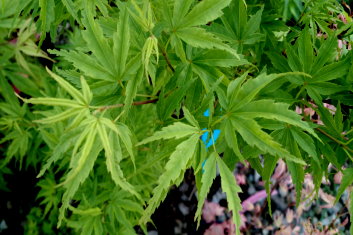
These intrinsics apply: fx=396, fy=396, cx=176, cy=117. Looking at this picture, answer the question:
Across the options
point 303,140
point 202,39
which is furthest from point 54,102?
point 303,140

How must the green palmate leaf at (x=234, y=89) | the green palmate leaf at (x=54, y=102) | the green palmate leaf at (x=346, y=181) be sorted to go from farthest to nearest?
the green palmate leaf at (x=346, y=181) → the green palmate leaf at (x=234, y=89) → the green palmate leaf at (x=54, y=102)

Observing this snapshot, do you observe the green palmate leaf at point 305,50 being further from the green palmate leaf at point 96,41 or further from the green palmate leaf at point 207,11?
the green palmate leaf at point 96,41

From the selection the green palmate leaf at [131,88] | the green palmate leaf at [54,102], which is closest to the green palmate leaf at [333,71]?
the green palmate leaf at [131,88]

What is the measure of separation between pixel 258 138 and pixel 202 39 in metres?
0.18

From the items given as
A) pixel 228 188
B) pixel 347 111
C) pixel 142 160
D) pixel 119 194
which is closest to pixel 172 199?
pixel 142 160

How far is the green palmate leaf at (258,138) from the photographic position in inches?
23.0

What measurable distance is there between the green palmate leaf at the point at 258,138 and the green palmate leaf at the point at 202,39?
0.11m

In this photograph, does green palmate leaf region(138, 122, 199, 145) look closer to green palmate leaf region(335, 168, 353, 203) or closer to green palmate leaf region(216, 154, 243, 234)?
green palmate leaf region(216, 154, 243, 234)

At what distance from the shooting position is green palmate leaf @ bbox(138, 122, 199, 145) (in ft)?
1.96

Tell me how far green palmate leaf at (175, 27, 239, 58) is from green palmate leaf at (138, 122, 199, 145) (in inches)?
5.3

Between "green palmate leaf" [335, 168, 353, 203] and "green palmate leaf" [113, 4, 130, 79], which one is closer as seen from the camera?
"green palmate leaf" [113, 4, 130, 79]

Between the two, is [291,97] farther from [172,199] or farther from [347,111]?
[172,199]

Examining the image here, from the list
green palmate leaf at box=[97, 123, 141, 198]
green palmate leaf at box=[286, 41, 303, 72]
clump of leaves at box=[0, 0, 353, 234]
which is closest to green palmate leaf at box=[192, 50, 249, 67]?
clump of leaves at box=[0, 0, 353, 234]

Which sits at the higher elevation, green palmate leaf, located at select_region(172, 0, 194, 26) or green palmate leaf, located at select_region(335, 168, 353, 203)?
green palmate leaf, located at select_region(172, 0, 194, 26)
